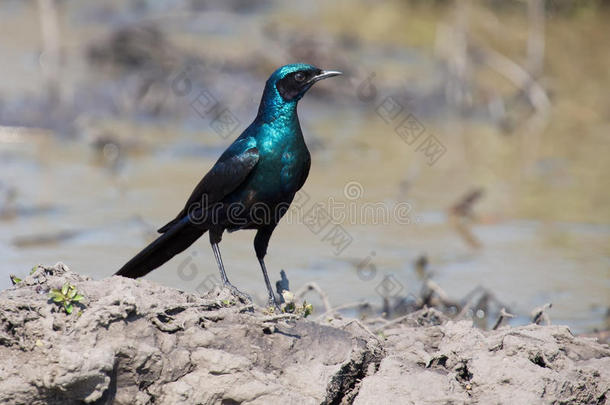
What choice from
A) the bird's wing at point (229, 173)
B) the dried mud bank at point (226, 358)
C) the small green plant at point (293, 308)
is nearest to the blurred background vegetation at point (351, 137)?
the bird's wing at point (229, 173)

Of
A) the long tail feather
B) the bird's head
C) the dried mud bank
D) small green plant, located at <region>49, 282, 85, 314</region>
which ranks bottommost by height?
the dried mud bank

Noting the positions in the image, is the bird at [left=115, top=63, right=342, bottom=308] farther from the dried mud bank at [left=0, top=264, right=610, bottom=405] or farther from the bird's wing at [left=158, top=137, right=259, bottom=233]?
the dried mud bank at [left=0, top=264, right=610, bottom=405]

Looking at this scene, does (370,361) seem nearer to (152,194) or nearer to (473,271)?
(473,271)

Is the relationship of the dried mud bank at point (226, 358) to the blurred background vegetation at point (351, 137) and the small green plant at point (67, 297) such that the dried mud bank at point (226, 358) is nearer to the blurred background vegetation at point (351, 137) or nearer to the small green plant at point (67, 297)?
the small green plant at point (67, 297)

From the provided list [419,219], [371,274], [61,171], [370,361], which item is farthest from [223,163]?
[61,171]

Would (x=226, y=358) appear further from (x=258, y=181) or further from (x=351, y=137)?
(x=351, y=137)

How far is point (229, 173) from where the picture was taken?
541cm

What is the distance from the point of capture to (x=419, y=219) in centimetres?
951

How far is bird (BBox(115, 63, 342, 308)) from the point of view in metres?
5.36

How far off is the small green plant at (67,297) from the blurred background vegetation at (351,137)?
2745mm

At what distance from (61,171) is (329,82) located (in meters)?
5.13

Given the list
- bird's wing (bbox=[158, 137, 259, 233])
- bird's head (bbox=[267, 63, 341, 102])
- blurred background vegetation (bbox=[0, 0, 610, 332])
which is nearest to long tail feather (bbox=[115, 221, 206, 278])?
bird's wing (bbox=[158, 137, 259, 233])

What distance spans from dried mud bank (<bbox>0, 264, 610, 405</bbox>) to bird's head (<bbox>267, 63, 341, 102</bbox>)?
132cm

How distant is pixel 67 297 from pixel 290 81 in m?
1.98
